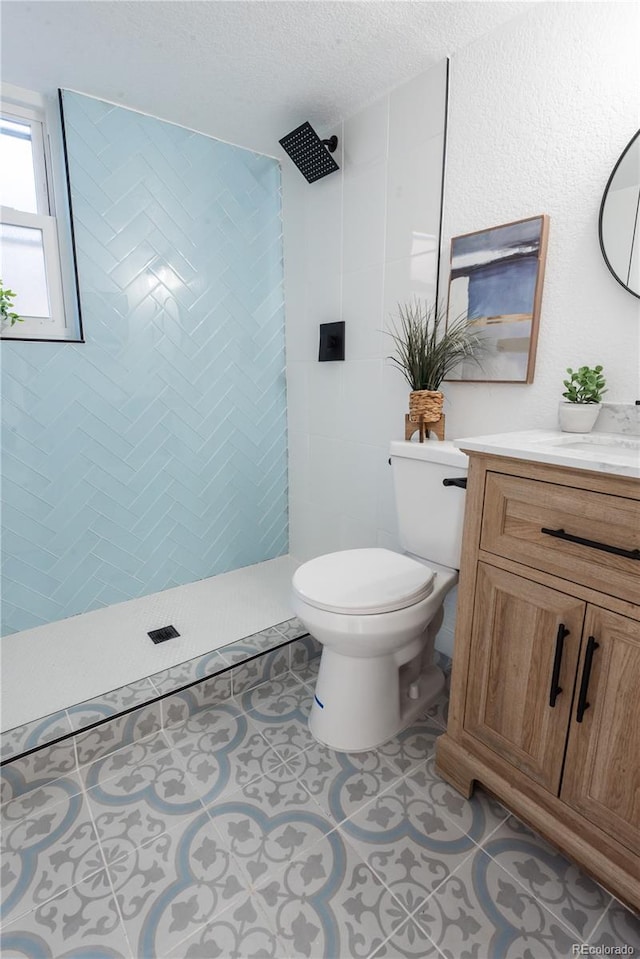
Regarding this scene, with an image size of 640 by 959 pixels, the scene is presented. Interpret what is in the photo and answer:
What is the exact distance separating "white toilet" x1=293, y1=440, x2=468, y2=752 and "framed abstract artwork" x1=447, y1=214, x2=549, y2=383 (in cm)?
31

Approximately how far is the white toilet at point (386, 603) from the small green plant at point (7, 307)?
1333 millimetres

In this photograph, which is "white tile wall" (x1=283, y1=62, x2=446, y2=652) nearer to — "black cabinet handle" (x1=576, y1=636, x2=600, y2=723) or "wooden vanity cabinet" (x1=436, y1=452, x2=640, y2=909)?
"wooden vanity cabinet" (x1=436, y1=452, x2=640, y2=909)

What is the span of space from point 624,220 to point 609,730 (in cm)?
119

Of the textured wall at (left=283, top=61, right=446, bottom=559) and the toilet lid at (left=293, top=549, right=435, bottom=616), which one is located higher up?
the textured wall at (left=283, top=61, right=446, bottom=559)

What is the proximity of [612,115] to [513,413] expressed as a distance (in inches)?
30.6

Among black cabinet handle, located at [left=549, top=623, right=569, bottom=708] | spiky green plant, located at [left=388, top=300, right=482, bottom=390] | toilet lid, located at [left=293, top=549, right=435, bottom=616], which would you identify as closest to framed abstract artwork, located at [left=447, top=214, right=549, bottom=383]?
spiky green plant, located at [left=388, top=300, right=482, bottom=390]

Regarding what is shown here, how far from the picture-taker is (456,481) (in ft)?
4.44

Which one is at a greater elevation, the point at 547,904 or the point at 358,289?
the point at 358,289

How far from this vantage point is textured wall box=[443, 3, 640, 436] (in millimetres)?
1211

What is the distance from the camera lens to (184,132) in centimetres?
195

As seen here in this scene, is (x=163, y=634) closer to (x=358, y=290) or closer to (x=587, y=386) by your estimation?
(x=358, y=290)

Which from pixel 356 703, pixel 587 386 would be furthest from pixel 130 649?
pixel 587 386

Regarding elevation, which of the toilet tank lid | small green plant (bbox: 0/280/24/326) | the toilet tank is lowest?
the toilet tank

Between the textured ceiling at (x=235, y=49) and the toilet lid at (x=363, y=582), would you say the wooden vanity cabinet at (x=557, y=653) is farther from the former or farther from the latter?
the textured ceiling at (x=235, y=49)
